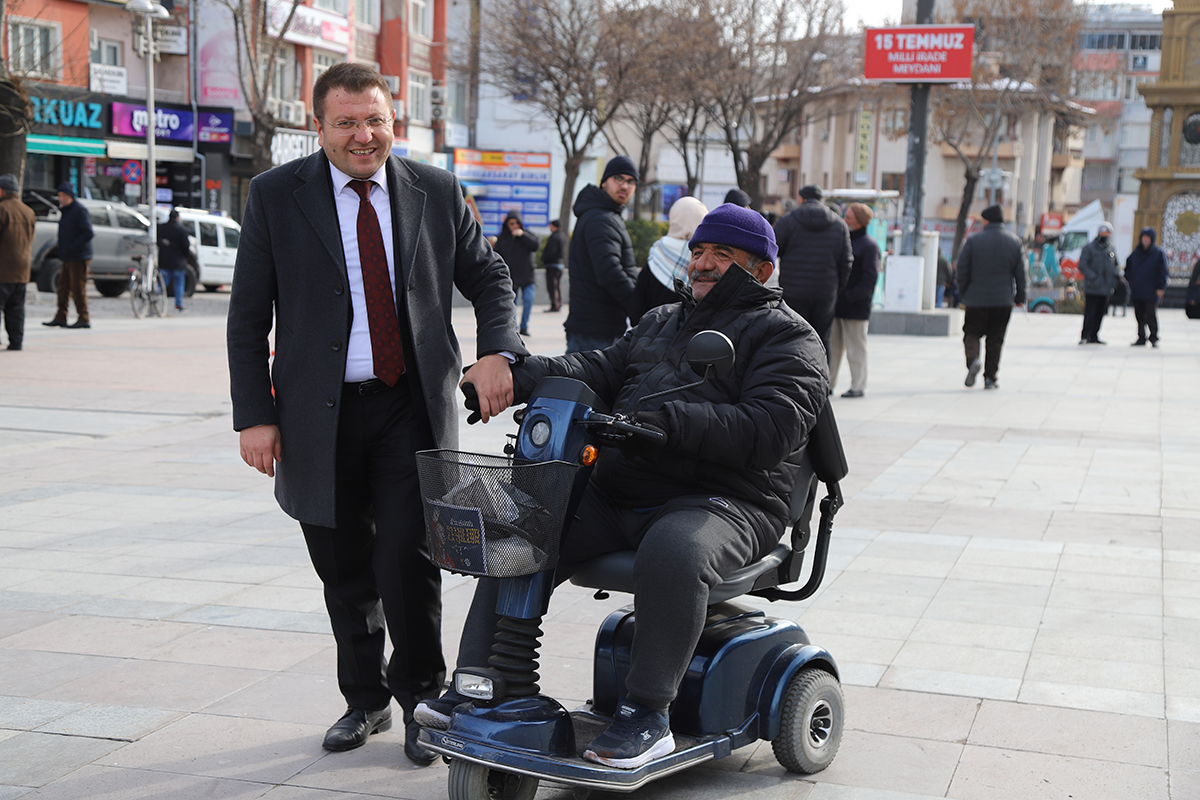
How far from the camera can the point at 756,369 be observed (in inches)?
135

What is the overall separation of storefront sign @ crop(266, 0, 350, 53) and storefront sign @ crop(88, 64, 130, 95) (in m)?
4.10

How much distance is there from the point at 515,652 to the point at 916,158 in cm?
1885

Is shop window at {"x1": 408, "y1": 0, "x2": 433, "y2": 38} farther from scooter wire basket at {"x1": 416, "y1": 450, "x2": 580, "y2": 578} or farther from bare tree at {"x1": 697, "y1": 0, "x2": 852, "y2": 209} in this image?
scooter wire basket at {"x1": 416, "y1": 450, "x2": 580, "y2": 578}

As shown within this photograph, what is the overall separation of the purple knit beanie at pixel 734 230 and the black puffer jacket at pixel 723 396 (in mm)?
86

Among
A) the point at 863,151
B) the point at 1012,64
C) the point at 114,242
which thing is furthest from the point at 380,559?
the point at 863,151

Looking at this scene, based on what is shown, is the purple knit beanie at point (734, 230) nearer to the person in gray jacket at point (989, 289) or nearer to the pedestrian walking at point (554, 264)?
the person in gray jacket at point (989, 289)

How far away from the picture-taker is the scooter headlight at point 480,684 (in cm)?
312

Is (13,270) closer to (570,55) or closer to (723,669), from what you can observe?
(723,669)

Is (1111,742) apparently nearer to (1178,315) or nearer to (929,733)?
(929,733)

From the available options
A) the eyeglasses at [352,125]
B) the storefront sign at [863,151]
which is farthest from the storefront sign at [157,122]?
the storefront sign at [863,151]

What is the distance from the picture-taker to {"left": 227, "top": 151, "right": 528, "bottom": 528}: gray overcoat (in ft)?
12.1

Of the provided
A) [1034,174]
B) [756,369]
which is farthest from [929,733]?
[1034,174]

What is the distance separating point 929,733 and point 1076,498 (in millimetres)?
4335

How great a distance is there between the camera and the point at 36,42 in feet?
106
